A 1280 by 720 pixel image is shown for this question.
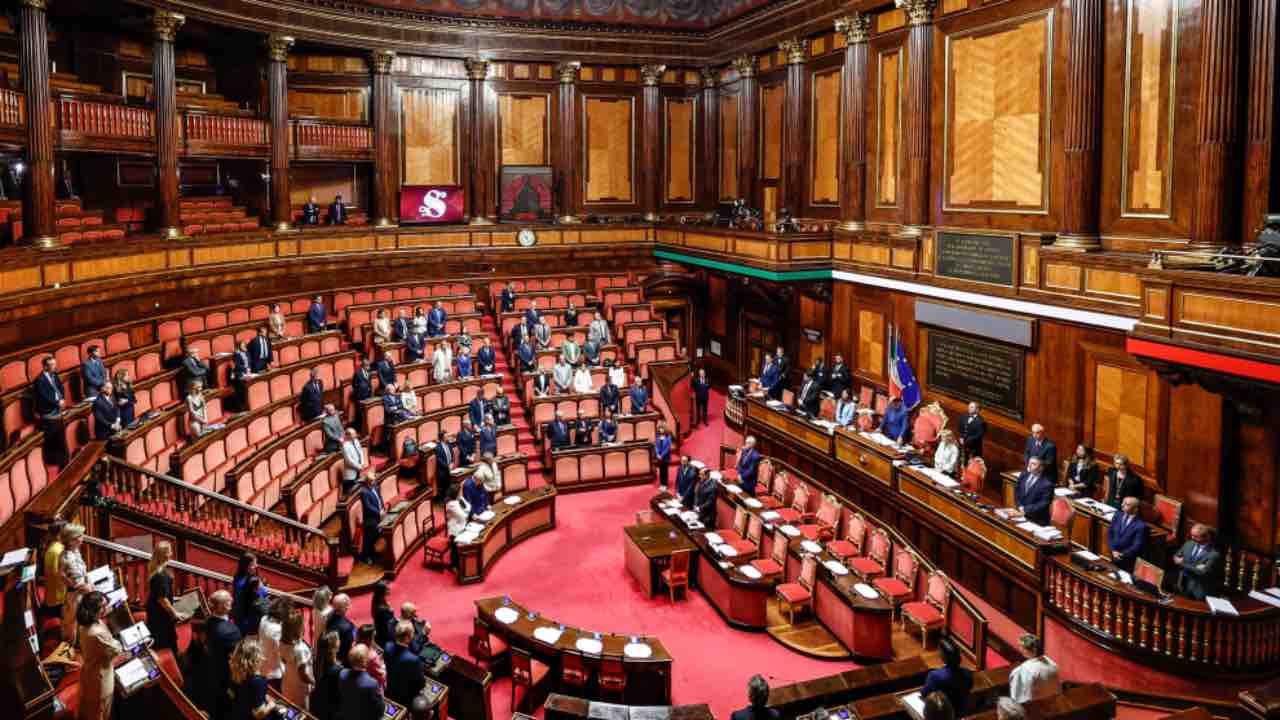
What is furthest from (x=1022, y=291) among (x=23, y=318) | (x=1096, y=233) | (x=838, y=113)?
(x=23, y=318)

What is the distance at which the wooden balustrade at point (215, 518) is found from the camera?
871 centimetres

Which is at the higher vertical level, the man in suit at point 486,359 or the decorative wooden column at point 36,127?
the decorative wooden column at point 36,127

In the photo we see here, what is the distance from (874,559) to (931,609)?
1.12 m

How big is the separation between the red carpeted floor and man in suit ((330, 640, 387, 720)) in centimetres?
249

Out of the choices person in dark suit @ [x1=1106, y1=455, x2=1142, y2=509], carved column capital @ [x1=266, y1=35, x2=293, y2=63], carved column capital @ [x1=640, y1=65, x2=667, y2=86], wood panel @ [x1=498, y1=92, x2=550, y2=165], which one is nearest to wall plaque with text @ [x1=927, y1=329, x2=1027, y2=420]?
person in dark suit @ [x1=1106, y1=455, x2=1142, y2=509]

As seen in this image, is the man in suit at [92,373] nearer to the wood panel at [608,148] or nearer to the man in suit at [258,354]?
the man in suit at [258,354]

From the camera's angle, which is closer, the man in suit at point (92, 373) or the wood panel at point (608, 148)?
the man in suit at point (92, 373)

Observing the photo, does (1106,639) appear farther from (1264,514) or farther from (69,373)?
(69,373)

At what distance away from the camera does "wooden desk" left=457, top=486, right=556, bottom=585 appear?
36.0 feet

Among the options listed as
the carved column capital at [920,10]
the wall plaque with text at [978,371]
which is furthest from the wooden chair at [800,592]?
the carved column capital at [920,10]

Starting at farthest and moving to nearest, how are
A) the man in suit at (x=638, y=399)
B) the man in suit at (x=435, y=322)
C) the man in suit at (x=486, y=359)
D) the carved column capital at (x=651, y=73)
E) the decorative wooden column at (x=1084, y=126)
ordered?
the carved column capital at (x=651, y=73) → the man in suit at (x=435, y=322) → the man in suit at (x=486, y=359) → the man in suit at (x=638, y=399) → the decorative wooden column at (x=1084, y=126)

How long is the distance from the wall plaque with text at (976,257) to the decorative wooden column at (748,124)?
23.3 ft

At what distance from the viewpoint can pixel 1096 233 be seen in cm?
1162

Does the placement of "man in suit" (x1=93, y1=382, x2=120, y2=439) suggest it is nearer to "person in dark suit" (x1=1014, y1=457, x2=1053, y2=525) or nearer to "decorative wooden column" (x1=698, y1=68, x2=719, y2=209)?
"person in dark suit" (x1=1014, y1=457, x2=1053, y2=525)
